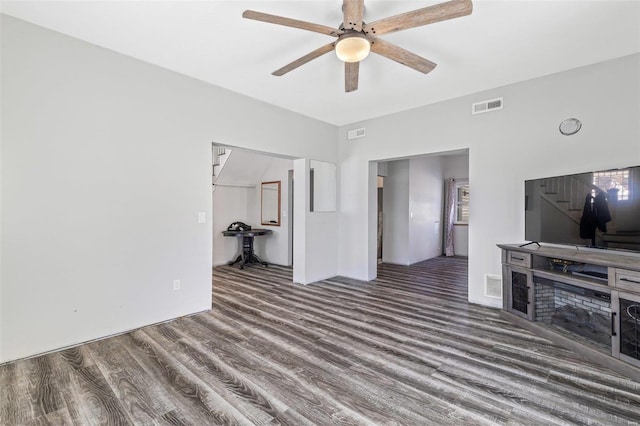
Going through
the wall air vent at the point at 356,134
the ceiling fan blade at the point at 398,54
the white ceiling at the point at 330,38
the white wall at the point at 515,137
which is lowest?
the white wall at the point at 515,137

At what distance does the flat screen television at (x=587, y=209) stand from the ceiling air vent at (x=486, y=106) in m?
1.10

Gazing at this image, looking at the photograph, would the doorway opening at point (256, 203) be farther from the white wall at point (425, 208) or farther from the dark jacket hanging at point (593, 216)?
the dark jacket hanging at point (593, 216)

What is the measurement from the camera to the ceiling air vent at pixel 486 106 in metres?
3.87

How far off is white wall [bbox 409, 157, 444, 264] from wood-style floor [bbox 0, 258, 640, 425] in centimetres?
362

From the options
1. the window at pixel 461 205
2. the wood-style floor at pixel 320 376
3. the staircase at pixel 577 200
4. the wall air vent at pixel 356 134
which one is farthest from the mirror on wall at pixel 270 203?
the window at pixel 461 205

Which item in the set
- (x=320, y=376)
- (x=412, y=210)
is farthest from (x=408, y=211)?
(x=320, y=376)

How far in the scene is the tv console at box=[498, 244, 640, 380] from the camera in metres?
2.31

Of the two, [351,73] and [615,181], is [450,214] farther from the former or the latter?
[351,73]

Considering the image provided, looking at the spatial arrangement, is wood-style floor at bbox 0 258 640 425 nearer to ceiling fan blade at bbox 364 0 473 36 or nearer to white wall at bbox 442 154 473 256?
ceiling fan blade at bbox 364 0 473 36

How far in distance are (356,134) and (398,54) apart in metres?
2.89

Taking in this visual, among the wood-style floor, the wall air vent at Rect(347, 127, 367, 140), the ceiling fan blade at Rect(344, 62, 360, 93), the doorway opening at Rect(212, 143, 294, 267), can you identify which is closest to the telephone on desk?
the doorway opening at Rect(212, 143, 294, 267)

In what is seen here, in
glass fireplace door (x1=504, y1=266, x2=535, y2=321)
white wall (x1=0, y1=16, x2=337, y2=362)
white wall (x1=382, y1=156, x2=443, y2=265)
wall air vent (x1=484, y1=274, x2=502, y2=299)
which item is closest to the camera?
white wall (x1=0, y1=16, x2=337, y2=362)

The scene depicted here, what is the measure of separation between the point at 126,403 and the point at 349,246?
4.08 metres

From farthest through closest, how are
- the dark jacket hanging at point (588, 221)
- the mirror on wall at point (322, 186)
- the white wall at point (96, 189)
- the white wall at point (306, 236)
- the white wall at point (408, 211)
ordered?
the white wall at point (408, 211)
the mirror on wall at point (322, 186)
the white wall at point (306, 236)
the dark jacket hanging at point (588, 221)
the white wall at point (96, 189)
